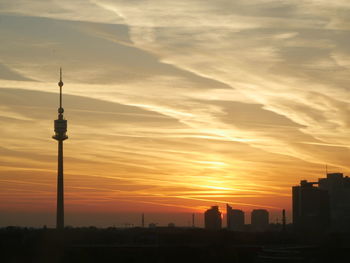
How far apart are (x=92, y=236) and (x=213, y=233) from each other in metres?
34.4

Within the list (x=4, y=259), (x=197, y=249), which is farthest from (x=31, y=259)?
(x=197, y=249)

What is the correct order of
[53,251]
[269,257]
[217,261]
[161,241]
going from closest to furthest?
[269,257], [217,261], [53,251], [161,241]

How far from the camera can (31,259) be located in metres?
95.4

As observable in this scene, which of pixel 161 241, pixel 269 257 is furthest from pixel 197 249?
pixel 161 241

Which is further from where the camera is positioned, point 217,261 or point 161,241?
point 161,241

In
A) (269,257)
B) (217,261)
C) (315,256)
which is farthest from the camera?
(217,261)

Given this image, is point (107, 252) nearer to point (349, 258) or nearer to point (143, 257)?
point (143, 257)

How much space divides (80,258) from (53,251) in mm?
13717

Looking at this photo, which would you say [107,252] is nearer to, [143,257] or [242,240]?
[143,257]

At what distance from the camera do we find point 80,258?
9462 cm

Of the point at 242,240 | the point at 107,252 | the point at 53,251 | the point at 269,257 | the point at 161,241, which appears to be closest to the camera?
the point at 269,257

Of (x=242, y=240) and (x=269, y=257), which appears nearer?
(x=269, y=257)

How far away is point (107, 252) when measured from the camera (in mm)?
Result: 100125

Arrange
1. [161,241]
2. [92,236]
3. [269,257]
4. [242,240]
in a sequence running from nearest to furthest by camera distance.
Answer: [269,257], [161,241], [242,240], [92,236]
